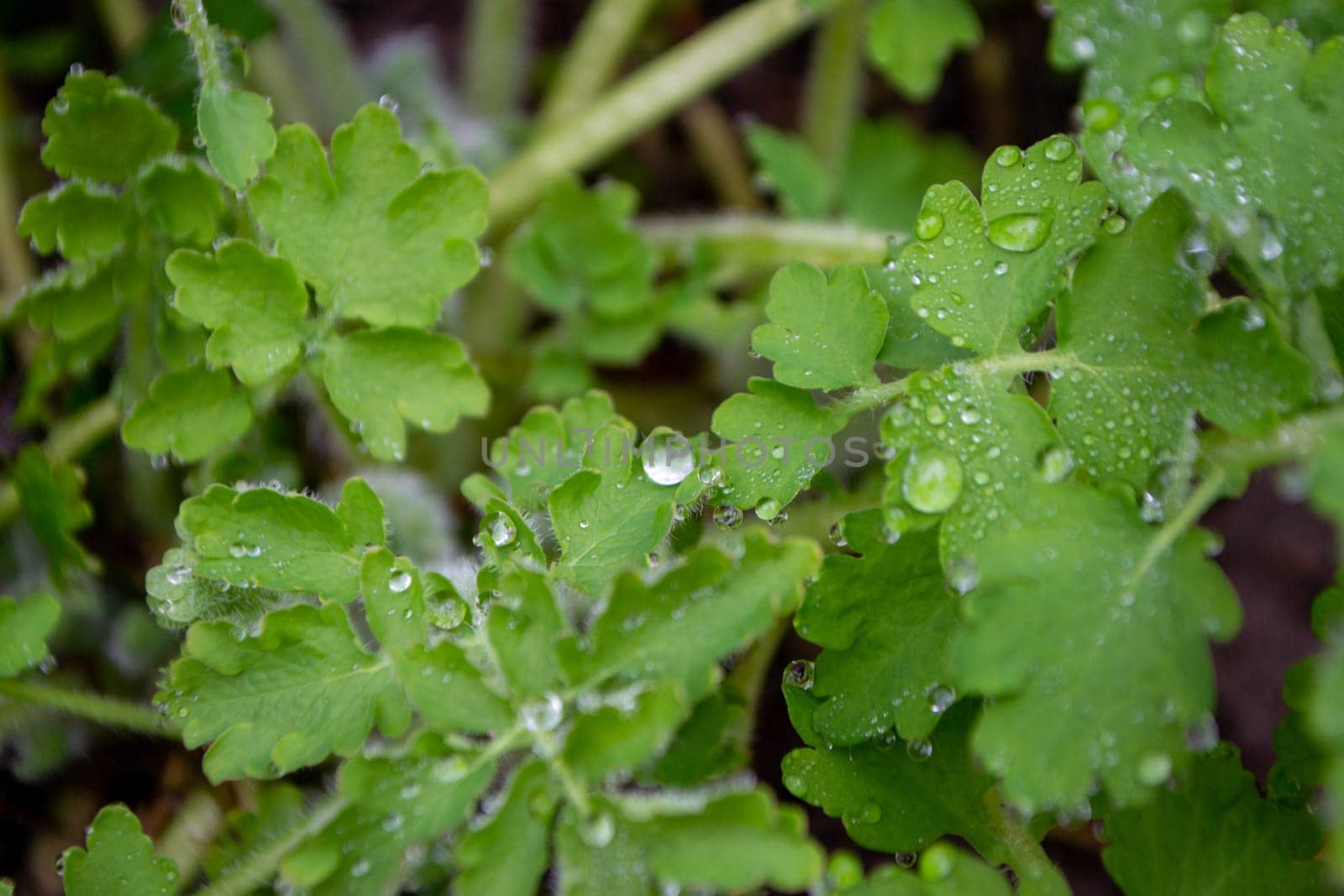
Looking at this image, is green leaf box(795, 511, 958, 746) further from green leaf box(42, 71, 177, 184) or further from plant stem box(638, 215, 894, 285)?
green leaf box(42, 71, 177, 184)

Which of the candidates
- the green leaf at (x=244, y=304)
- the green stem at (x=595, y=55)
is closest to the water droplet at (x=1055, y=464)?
the green leaf at (x=244, y=304)

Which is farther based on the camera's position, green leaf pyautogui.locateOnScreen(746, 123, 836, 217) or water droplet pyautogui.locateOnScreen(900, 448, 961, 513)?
green leaf pyautogui.locateOnScreen(746, 123, 836, 217)

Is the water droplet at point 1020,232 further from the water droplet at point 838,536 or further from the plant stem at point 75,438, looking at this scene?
the plant stem at point 75,438

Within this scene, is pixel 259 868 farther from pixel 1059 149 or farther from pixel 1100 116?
pixel 1100 116

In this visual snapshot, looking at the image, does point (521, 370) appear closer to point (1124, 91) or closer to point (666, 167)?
point (666, 167)

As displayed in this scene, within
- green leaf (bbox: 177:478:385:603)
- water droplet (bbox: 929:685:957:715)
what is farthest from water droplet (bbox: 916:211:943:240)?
green leaf (bbox: 177:478:385:603)

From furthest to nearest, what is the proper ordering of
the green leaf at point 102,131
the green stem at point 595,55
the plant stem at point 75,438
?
1. the green stem at point 595,55
2. the plant stem at point 75,438
3. the green leaf at point 102,131

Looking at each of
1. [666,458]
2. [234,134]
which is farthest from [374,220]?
[666,458]
